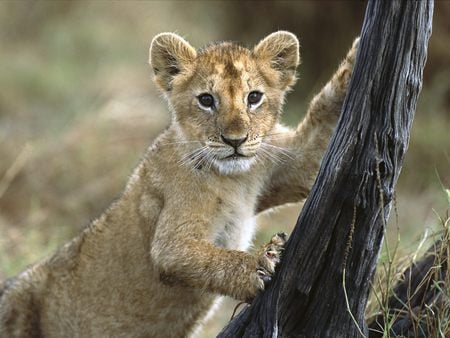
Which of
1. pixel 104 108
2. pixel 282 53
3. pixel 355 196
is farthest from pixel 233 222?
pixel 104 108

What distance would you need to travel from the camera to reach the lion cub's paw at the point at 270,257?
482cm

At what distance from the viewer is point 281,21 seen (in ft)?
41.4

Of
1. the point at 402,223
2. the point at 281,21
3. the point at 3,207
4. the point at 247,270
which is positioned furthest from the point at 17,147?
the point at 247,270

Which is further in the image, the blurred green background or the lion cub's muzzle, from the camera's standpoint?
the blurred green background

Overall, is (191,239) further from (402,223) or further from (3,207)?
(3,207)

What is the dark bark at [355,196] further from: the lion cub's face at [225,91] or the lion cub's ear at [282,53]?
the lion cub's ear at [282,53]

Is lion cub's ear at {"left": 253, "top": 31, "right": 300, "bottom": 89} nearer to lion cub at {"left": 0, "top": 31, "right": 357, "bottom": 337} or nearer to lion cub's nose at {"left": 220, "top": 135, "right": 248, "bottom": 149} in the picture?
lion cub at {"left": 0, "top": 31, "right": 357, "bottom": 337}

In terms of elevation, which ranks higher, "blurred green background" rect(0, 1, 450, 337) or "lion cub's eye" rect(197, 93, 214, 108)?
"lion cub's eye" rect(197, 93, 214, 108)

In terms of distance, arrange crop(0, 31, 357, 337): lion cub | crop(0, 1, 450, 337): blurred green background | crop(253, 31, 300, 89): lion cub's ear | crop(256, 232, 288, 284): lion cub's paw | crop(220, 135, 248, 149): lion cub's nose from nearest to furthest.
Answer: crop(256, 232, 288, 284): lion cub's paw < crop(220, 135, 248, 149): lion cub's nose < crop(0, 31, 357, 337): lion cub < crop(253, 31, 300, 89): lion cub's ear < crop(0, 1, 450, 337): blurred green background

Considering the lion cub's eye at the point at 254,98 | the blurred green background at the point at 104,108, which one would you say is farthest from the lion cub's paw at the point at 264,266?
the blurred green background at the point at 104,108

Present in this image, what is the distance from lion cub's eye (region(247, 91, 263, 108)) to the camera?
5.50 meters

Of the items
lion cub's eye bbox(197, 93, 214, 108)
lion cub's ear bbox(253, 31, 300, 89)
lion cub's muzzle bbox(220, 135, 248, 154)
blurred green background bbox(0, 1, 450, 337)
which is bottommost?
blurred green background bbox(0, 1, 450, 337)

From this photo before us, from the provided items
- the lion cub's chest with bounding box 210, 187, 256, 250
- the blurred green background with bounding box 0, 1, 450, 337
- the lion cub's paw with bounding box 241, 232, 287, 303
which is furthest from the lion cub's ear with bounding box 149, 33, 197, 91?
the blurred green background with bounding box 0, 1, 450, 337

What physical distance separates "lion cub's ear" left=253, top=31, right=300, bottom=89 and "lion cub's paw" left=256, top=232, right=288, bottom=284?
1345 millimetres
